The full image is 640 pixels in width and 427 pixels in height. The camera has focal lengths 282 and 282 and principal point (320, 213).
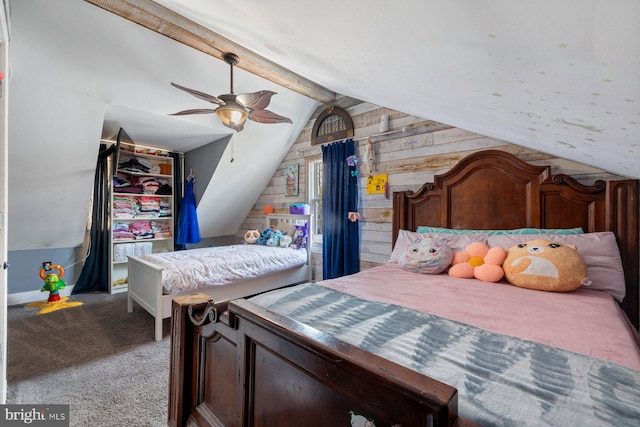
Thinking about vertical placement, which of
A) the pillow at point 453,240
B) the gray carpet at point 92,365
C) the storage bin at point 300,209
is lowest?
the gray carpet at point 92,365

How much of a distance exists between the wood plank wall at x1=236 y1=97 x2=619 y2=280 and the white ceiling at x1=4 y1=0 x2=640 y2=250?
384mm

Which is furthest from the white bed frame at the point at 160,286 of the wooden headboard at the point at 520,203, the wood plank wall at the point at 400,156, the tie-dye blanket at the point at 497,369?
the tie-dye blanket at the point at 497,369

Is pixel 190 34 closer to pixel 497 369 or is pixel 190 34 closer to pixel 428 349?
pixel 428 349

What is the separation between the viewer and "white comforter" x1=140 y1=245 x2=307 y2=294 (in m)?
2.57

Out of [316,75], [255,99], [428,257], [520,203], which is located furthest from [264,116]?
[520,203]

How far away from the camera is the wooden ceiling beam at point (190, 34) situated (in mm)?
1892

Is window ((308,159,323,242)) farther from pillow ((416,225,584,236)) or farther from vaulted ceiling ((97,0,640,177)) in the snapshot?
vaulted ceiling ((97,0,640,177))

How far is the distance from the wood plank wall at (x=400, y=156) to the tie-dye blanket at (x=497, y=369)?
191 cm

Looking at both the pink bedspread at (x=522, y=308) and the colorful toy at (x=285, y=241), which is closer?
the pink bedspread at (x=522, y=308)

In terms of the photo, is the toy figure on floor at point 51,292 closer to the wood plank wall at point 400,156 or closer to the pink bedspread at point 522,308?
the wood plank wall at point 400,156

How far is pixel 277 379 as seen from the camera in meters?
0.88

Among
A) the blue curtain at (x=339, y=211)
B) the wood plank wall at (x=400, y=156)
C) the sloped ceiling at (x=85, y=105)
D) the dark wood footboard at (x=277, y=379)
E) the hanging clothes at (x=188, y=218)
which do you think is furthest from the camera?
A: the hanging clothes at (x=188, y=218)

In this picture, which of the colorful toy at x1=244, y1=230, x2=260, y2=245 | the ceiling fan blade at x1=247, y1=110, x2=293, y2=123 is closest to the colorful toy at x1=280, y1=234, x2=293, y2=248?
the colorful toy at x1=244, y1=230, x2=260, y2=245

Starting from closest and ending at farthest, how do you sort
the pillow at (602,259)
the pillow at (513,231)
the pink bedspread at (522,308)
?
the pink bedspread at (522,308) < the pillow at (602,259) < the pillow at (513,231)
